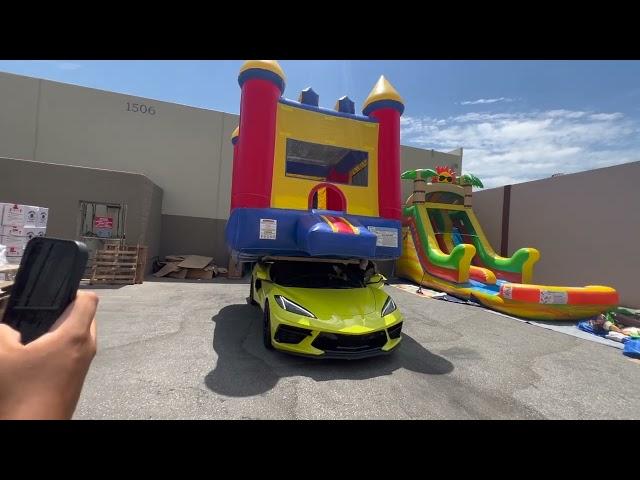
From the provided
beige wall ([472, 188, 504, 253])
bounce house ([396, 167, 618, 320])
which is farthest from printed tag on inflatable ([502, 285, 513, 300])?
beige wall ([472, 188, 504, 253])

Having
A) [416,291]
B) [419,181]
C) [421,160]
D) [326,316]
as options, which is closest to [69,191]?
[326,316]

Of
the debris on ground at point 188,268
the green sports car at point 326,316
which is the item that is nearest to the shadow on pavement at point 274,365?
the green sports car at point 326,316

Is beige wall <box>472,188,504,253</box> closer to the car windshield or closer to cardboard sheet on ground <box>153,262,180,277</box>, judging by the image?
the car windshield

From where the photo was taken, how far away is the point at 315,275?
16.3ft

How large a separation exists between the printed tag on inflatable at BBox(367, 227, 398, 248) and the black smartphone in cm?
439

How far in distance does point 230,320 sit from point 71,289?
5.14 metres

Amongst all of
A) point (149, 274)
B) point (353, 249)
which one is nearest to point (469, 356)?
point (353, 249)

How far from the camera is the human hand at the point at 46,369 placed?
0.73 m

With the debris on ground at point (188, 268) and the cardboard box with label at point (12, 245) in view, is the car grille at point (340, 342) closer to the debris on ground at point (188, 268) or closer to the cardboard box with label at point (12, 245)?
the cardboard box with label at point (12, 245)

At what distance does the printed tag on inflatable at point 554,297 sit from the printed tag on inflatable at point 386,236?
4.23 meters

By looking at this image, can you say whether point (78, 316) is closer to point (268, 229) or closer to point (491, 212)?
point (268, 229)

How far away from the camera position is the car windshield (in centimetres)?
478

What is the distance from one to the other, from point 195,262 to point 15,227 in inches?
220

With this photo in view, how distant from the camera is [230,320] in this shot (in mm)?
5773
